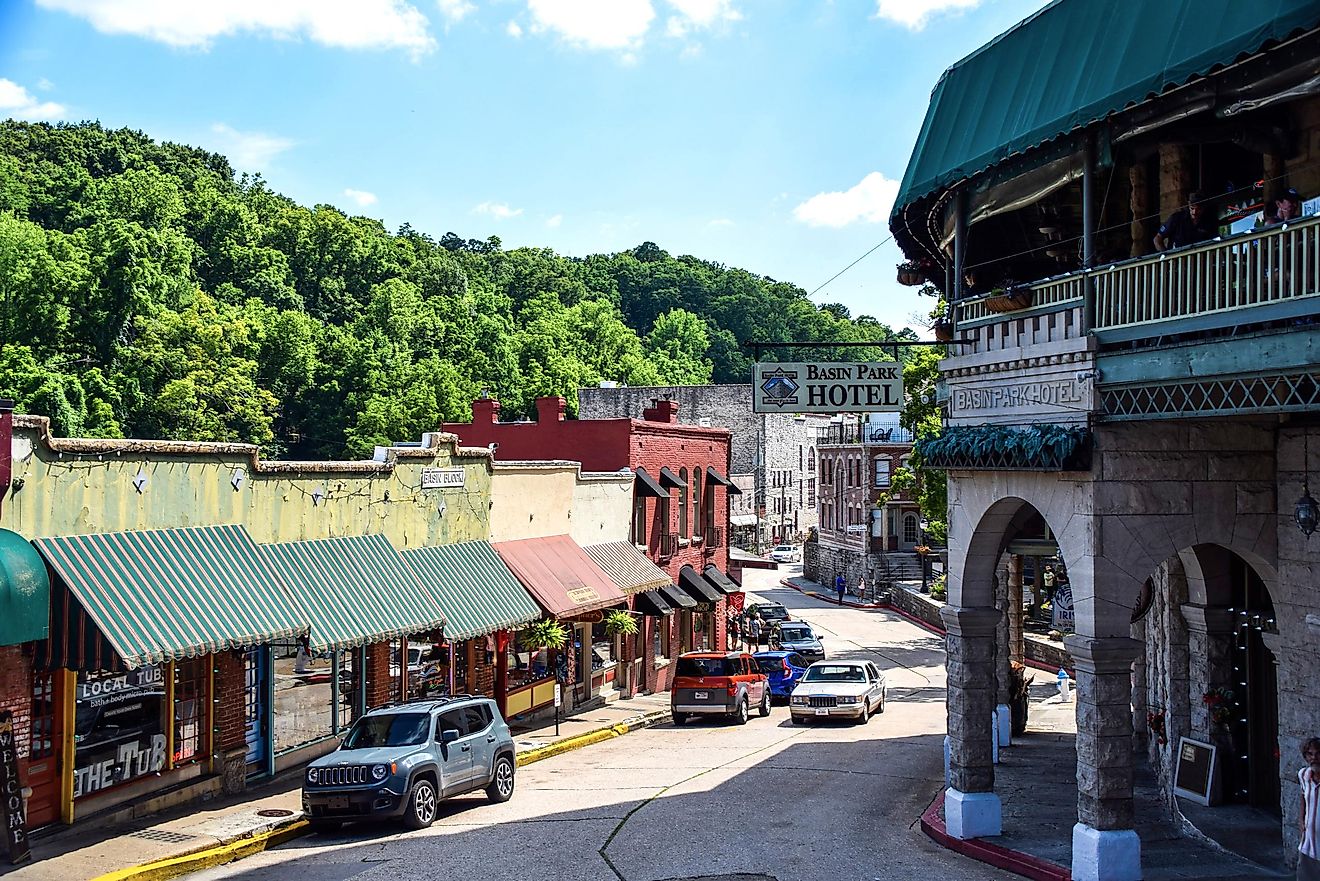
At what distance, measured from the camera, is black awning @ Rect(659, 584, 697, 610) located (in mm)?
38219

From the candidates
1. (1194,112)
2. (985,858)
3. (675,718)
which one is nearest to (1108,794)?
(985,858)

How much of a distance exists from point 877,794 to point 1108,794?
24.6ft

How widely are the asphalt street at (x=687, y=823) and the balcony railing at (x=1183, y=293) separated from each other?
673 centimetres

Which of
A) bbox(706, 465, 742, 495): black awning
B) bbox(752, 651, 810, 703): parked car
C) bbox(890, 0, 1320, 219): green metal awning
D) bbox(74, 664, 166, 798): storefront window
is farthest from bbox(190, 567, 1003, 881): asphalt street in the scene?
bbox(706, 465, 742, 495): black awning

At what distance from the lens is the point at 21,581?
15695mm

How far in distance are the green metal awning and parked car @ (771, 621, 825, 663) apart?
91.3 ft

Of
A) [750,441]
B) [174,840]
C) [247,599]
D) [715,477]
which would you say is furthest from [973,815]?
[750,441]

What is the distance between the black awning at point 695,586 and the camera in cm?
4109

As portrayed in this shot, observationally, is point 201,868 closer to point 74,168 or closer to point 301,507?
point 301,507

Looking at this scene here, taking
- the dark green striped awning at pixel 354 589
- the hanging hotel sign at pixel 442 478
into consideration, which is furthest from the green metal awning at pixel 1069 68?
the hanging hotel sign at pixel 442 478

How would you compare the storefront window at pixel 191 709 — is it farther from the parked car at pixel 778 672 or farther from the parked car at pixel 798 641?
the parked car at pixel 798 641

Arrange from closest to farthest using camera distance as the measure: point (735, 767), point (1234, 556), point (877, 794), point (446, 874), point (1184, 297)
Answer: point (1184, 297)
point (446, 874)
point (1234, 556)
point (877, 794)
point (735, 767)

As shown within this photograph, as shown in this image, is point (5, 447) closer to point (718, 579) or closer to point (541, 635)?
point (541, 635)

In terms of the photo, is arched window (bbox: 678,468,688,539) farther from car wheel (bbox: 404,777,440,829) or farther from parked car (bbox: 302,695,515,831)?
car wheel (bbox: 404,777,440,829)
